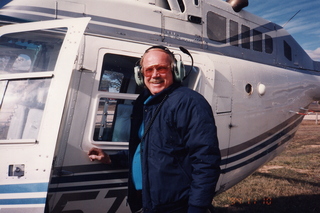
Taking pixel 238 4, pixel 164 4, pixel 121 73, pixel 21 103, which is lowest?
pixel 21 103

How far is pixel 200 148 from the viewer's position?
173cm

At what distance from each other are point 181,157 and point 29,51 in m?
1.88

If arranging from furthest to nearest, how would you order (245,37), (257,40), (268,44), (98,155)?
(268,44) → (257,40) → (245,37) → (98,155)

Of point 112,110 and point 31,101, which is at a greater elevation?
point 31,101

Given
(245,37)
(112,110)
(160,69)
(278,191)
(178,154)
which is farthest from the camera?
(278,191)

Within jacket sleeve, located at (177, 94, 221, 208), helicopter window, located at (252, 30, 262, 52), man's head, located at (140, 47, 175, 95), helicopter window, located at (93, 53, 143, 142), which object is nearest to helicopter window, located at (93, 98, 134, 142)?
helicopter window, located at (93, 53, 143, 142)

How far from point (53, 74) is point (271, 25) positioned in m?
4.56

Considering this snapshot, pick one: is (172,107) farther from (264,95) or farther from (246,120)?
(264,95)

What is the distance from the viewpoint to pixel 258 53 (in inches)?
196

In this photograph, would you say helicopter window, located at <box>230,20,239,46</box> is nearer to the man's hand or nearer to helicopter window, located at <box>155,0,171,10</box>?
helicopter window, located at <box>155,0,171,10</box>

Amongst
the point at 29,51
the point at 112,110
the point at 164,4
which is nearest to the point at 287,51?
the point at 164,4

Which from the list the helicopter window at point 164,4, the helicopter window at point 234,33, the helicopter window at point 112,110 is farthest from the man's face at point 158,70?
the helicopter window at point 234,33

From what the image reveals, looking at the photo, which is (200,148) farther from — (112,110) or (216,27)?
(216,27)

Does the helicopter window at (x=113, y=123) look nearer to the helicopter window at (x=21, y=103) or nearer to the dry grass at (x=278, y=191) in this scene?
the helicopter window at (x=21, y=103)
